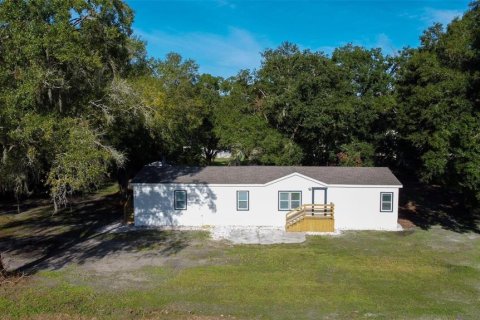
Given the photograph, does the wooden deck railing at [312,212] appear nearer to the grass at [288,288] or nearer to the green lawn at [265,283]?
the green lawn at [265,283]

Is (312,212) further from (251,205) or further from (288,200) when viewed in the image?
(251,205)

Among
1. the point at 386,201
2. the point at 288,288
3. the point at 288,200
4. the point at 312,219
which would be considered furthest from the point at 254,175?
the point at 288,288

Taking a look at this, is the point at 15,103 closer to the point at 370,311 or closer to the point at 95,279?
the point at 95,279

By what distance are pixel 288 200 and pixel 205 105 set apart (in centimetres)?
1375

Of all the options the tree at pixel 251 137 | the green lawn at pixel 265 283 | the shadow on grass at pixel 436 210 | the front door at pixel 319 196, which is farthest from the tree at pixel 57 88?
the shadow on grass at pixel 436 210

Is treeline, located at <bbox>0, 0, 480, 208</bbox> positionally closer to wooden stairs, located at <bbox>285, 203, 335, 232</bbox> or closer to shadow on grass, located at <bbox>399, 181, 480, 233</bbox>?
shadow on grass, located at <bbox>399, 181, 480, 233</bbox>

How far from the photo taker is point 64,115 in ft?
51.3

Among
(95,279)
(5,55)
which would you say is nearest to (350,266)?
(95,279)

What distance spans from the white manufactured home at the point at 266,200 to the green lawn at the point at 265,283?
2.58 meters

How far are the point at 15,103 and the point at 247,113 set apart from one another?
21.0m

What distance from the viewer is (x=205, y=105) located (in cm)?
3431

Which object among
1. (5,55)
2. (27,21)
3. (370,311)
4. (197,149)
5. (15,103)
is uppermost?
(27,21)

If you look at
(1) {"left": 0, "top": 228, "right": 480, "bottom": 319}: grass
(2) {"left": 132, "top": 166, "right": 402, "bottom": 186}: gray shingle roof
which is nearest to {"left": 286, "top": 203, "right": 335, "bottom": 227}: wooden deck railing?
(2) {"left": 132, "top": 166, "right": 402, "bottom": 186}: gray shingle roof

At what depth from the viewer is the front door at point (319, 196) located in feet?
77.2
